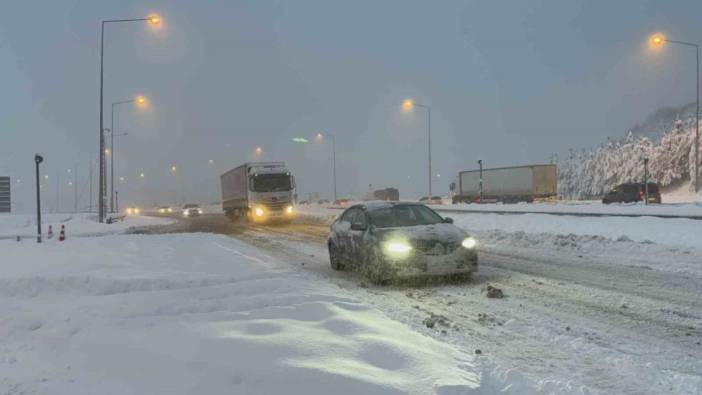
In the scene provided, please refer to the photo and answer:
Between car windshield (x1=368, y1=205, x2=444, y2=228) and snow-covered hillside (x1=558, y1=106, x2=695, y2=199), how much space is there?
75086 millimetres

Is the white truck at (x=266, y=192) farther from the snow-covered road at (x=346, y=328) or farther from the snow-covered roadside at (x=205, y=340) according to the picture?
the snow-covered roadside at (x=205, y=340)

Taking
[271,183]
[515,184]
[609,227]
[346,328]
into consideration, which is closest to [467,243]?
[346,328]

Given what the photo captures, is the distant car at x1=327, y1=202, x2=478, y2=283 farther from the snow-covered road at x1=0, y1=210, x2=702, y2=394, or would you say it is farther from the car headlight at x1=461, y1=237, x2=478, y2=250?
the snow-covered road at x1=0, y1=210, x2=702, y2=394

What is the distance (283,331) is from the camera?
18.9ft

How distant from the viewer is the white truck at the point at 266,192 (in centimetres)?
3269

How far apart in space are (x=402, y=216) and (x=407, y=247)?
1.64 m

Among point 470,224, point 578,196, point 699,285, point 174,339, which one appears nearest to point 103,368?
point 174,339

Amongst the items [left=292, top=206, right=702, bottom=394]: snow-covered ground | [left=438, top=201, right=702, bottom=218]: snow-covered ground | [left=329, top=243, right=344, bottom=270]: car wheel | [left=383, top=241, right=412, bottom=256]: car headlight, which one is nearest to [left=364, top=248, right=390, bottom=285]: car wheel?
[left=383, top=241, right=412, bottom=256]: car headlight

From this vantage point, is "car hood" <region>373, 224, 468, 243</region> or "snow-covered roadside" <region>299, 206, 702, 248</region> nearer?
"car hood" <region>373, 224, 468, 243</region>

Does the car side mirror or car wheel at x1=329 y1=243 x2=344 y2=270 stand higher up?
the car side mirror

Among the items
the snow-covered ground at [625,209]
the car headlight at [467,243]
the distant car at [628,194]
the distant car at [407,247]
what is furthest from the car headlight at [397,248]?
the distant car at [628,194]

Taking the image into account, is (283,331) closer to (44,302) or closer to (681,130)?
(44,302)

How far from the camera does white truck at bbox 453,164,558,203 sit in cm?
5500

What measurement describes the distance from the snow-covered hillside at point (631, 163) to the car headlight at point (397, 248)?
7700 cm
